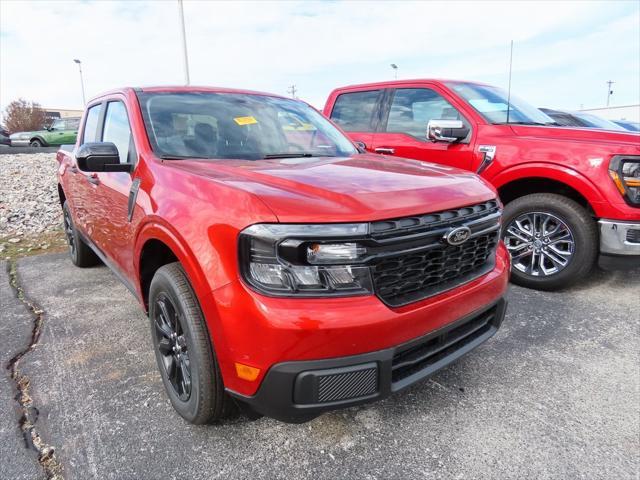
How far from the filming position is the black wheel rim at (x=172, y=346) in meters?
2.13

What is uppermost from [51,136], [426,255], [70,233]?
[51,136]

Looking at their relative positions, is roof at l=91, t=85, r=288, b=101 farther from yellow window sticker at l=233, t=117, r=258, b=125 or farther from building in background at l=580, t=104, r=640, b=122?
building in background at l=580, t=104, r=640, b=122

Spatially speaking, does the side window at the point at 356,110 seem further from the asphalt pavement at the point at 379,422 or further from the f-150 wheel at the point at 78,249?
the f-150 wheel at the point at 78,249

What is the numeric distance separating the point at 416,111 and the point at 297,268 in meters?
3.71

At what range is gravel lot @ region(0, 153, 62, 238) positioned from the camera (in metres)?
6.55

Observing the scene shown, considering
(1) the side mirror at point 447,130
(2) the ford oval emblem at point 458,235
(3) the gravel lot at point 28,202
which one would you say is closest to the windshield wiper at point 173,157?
(2) the ford oval emblem at point 458,235

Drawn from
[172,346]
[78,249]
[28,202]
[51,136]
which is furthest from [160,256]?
[51,136]

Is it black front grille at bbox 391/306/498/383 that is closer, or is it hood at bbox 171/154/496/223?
hood at bbox 171/154/496/223

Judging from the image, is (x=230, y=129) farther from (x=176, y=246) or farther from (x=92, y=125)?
(x=92, y=125)

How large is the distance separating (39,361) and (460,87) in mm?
4460

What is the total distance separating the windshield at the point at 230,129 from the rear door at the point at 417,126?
151 cm

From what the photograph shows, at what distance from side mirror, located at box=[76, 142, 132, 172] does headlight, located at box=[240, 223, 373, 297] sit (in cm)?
130

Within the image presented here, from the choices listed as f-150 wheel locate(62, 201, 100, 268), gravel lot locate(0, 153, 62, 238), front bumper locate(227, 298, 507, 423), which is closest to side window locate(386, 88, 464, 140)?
front bumper locate(227, 298, 507, 423)

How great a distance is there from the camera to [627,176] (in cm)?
345
